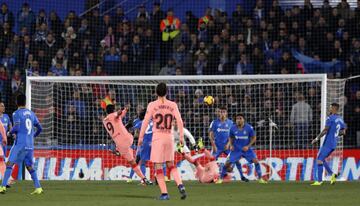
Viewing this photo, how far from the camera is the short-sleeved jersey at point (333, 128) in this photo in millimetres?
23016

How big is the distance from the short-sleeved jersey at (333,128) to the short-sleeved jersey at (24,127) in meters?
7.83

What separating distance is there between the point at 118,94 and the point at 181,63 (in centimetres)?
311

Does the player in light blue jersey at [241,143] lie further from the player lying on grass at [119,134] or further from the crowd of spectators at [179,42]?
the crowd of spectators at [179,42]

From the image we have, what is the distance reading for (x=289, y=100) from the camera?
26953mm

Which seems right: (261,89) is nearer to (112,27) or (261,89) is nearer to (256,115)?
(256,115)

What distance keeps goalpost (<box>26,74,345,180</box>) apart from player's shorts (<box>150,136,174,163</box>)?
905 cm

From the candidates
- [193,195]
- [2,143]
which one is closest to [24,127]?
[2,143]

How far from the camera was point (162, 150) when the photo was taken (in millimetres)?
15992

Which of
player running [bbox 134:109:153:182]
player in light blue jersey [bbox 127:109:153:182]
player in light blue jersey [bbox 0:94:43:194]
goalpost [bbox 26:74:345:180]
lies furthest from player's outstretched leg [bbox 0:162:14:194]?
goalpost [bbox 26:74:345:180]

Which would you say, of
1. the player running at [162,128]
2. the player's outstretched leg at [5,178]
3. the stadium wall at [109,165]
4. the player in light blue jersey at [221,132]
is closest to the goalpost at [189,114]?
the stadium wall at [109,165]

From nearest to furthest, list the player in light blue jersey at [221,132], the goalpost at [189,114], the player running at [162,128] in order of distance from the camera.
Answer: the player running at [162,128] → the player in light blue jersey at [221,132] → the goalpost at [189,114]

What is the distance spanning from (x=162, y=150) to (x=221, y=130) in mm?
8914

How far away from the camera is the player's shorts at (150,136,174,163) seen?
629 inches

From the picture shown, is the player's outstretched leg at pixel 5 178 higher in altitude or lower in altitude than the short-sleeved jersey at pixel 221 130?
lower
